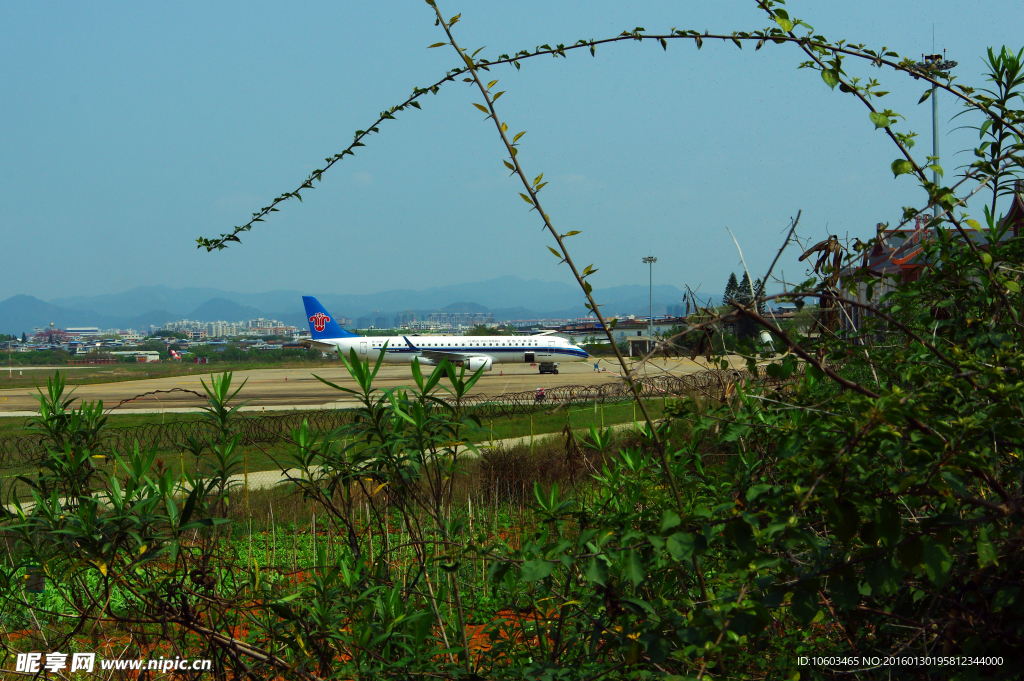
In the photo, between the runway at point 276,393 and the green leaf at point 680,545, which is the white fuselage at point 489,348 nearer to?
the runway at point 276,393

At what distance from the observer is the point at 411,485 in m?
3.25

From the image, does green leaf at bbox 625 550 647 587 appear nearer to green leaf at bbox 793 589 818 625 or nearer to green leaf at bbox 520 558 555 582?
green leaf at bbox 520 558 555 582

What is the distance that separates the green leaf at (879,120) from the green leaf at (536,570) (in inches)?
72.0

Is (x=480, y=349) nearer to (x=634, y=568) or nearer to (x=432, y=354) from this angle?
(x=432, y=354)

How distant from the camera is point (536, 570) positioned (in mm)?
1939

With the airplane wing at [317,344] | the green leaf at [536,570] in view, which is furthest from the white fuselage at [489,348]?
the green leaf at [536,570]

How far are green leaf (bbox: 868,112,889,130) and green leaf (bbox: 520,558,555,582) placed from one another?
1828mm

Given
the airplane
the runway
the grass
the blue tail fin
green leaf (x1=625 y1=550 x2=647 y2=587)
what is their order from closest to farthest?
green leaf (x1=625 y1=550 x2=647 y2=587) < the runway < the airplane < the grass < the blue tail fin

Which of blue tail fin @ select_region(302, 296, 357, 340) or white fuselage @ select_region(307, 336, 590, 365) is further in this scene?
blue tail fin @ select_region(302, 296, 357, 340)

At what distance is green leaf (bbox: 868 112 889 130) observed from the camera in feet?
7.38

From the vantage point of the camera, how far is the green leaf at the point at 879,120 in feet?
7.38

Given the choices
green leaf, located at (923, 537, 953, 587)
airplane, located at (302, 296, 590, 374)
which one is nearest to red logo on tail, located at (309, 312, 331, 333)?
airplane, located at (302, 296, 590, 374)

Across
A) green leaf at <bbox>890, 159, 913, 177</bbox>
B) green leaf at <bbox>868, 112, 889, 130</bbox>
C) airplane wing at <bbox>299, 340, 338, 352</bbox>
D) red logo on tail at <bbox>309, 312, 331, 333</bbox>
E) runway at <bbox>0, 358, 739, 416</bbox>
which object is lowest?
runway at <bbox>0, 358, 739, 416</bbox>

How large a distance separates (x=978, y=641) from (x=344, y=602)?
8.09 ft
